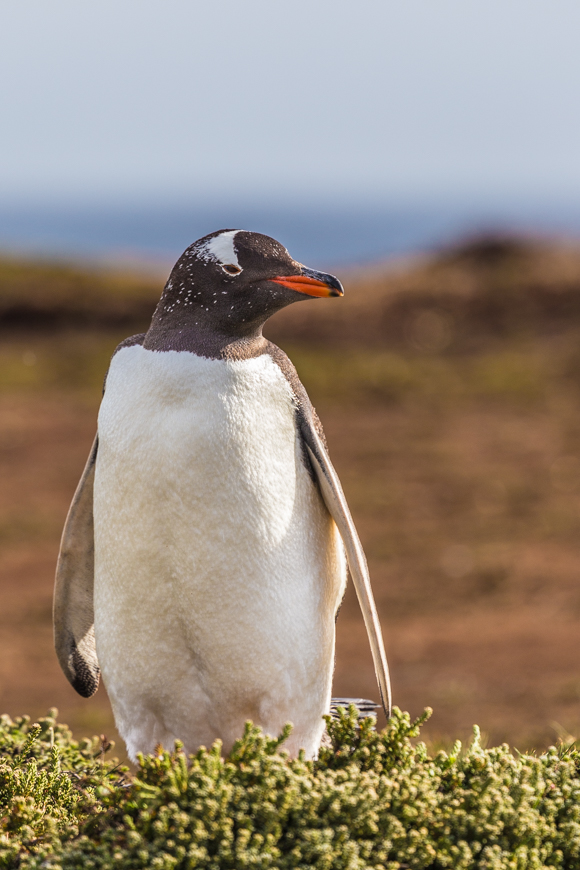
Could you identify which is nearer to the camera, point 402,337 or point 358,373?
point 358,373

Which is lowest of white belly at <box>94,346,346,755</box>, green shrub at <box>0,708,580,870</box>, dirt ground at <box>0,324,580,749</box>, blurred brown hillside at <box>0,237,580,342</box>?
green shrub at <box>0,708,580,870</box>

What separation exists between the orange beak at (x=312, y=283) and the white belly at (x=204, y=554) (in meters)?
0.28

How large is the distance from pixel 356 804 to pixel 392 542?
9257mm

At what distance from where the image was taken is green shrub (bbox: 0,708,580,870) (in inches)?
99.0

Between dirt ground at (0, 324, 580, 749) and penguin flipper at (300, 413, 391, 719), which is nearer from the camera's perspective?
→ penguin flipper at (300, 413, 391, 719)

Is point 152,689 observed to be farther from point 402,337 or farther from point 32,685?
point 402,337

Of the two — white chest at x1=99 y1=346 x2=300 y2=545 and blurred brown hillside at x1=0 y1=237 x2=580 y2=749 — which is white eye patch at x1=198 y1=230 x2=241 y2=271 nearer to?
white chest at x1=99 y1=346 x2=300 y2=545

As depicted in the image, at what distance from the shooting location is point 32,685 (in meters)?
8.45

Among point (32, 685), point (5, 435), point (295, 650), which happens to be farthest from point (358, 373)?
point (295, 650)

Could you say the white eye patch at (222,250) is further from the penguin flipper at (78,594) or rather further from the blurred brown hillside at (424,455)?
the blurred brown hillside at (424,455)

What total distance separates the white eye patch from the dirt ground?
9.51 ft

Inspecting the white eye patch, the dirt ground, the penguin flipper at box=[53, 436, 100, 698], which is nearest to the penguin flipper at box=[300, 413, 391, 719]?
the white eye patch

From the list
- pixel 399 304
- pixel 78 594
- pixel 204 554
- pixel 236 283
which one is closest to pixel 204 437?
pixel 204 554

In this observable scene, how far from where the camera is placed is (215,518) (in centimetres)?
318
